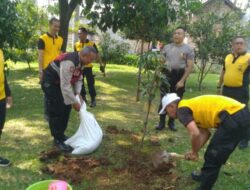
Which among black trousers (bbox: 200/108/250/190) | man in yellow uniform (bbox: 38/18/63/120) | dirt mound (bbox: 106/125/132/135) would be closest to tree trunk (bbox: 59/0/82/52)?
man in yellow uniform (bbox: 38/18/63/120)

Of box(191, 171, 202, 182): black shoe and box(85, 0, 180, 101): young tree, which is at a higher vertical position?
box(85, 0, 180, 101): young tree

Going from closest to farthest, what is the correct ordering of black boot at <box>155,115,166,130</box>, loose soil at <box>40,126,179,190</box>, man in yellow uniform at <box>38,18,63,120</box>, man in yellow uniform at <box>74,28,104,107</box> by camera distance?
loose soil at <box>40,126,179,190</box>
man in yellow uniform at <box>38,18,63,120</box>
black boot at <box>155,115,166,130</box>
man in yellow uniform at <box>74,28,104,107</box>

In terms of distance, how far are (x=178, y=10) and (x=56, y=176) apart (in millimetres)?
6803

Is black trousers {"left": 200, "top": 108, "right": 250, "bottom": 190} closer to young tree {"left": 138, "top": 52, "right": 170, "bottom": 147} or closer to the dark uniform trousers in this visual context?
young tree {"left": 138, "top": 52, "right": 170, "bottom": 147}

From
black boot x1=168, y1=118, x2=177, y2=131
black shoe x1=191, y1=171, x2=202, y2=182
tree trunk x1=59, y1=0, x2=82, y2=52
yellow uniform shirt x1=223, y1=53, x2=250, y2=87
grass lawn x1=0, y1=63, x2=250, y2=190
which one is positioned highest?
tree trunk x1=59, y1=0, x2=82, y2=52

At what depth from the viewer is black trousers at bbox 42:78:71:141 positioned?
5.58 m

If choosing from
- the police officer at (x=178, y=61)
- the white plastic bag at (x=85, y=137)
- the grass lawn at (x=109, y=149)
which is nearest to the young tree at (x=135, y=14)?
the grass lawn at (x=109, y=149)

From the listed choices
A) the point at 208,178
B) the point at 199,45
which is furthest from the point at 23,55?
the point at 208,178

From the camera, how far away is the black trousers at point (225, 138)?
4.10 meters

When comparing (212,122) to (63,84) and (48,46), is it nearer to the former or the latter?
(63,84)

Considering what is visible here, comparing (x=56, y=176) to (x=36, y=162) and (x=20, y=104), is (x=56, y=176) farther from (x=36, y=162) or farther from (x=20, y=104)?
(x=20, y=104)

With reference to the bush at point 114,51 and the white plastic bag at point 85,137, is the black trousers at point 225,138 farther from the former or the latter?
the bush at point 114,51

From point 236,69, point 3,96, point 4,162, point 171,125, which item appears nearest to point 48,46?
point 3,96

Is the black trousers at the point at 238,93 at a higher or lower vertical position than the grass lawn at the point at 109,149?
higher
